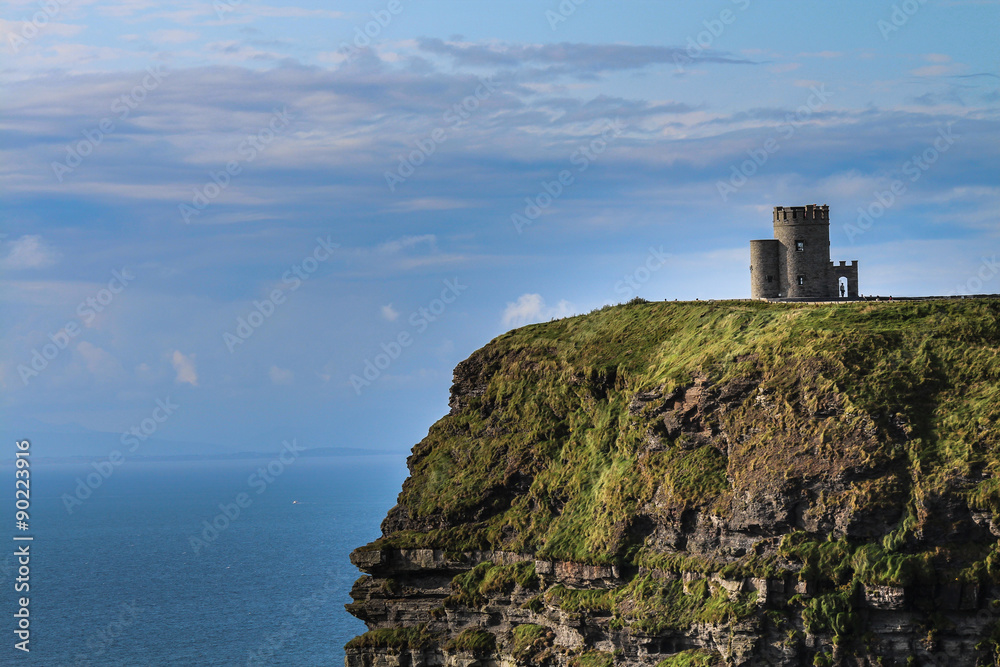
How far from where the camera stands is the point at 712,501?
232ft

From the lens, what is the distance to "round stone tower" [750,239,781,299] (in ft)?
319

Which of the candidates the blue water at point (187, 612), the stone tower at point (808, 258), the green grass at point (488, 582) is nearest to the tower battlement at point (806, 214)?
the stone tower at point (808, 258)

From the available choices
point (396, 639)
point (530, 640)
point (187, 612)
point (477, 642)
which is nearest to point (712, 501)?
point (530, 640)

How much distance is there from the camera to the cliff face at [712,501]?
205 ft

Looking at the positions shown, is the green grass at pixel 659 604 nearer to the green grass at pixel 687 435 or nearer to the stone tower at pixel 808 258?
the green grass at pixel 687 435

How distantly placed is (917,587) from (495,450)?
36886mm

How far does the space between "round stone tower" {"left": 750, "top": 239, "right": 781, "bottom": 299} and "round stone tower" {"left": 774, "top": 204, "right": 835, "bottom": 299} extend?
48.5 inches

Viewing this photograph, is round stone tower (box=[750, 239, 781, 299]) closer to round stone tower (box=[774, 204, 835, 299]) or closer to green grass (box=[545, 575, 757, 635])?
round stone tower (box=[774, 204, 835, 299])

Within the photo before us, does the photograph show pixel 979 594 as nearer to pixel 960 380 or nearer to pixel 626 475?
pixel 960 380

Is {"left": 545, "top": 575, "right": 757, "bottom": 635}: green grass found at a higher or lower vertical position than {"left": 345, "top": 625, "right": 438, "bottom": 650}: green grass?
higher

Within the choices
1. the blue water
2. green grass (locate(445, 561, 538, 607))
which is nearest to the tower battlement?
green grass (locate(445, 561, 538, 607))

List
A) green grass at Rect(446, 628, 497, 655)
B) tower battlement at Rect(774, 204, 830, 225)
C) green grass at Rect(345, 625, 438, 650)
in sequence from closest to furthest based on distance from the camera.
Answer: green grass at Rect(446, 628, 497, 655) < green grass at Rect(345, 625, 438, 650) < tower battlement at Rect(774, 204, 830, 225)

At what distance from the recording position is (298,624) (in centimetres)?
13638

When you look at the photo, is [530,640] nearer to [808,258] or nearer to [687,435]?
[687,435]
